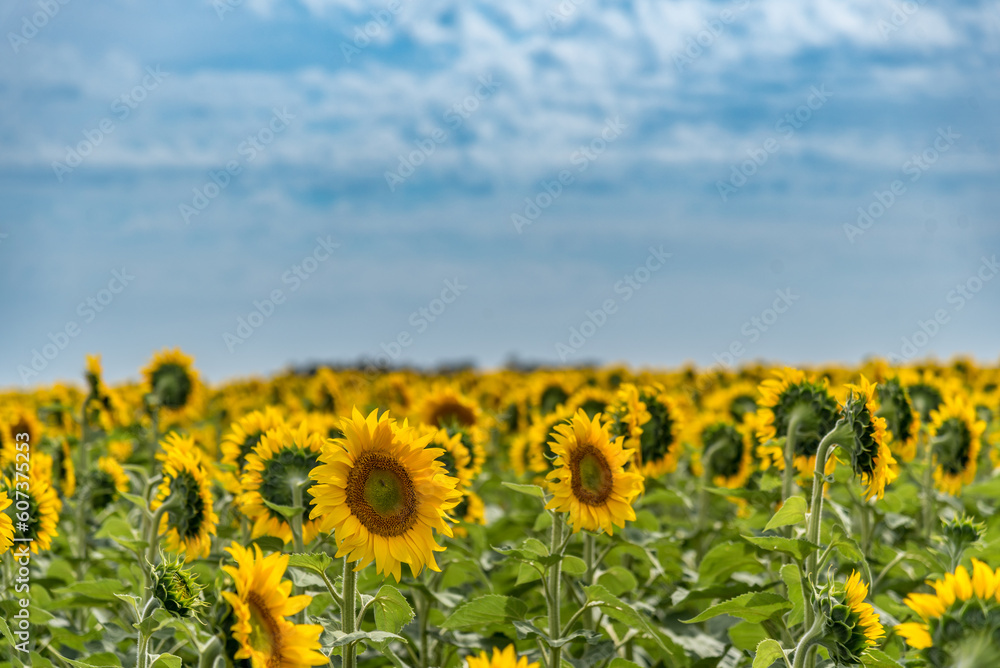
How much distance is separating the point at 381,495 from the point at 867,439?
190 centimetres

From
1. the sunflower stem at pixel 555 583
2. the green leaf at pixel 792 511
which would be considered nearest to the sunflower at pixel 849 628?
the green leaf at pixel 792 511

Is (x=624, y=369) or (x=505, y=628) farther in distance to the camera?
(x=624, y=369)

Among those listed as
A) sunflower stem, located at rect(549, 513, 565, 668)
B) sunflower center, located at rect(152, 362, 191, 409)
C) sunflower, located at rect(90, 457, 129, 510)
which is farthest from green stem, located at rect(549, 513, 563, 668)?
sunflower center, located at rect(152, 362, 191, 409)

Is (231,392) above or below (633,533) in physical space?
above

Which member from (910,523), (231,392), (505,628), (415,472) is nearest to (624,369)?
(231,392)

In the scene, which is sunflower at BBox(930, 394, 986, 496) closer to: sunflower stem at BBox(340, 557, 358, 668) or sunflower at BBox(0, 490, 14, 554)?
sunflower stem at BBox(340, 557, 358, 668)

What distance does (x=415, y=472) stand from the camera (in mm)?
3162

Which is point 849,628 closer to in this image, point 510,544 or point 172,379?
point 510,544

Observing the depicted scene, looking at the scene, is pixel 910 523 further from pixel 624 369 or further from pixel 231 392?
pixel 231 392

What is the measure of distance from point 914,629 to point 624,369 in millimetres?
11601

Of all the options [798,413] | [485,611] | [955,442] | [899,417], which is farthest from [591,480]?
[955,442]

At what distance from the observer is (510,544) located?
5.19 meters

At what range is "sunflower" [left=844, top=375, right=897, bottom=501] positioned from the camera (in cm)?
372

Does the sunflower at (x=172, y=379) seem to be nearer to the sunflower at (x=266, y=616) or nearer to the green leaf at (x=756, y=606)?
the green leaf at (x=756, y=606)
